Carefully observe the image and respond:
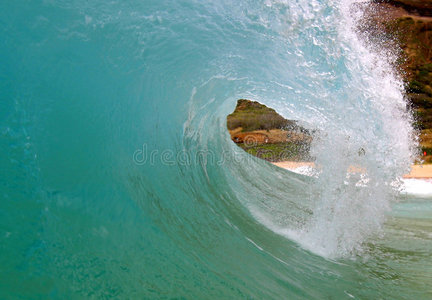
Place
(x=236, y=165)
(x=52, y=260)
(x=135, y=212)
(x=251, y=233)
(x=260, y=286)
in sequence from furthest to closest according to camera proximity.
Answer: (x=236, y=165), (x=251, y=233), (x=135, y=212), (x=260, y=286), (x=52, y=260)

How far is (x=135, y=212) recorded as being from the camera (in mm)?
3822

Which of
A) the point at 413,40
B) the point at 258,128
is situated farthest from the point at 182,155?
the point at 413,40

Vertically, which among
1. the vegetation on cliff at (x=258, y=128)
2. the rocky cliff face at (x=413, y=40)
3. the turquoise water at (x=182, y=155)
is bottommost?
the turquoise water at (x=182, y=155)

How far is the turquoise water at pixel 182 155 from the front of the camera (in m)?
3.23

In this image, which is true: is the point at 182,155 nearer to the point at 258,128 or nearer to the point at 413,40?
the point at 258,128

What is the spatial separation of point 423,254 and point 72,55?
4.49m

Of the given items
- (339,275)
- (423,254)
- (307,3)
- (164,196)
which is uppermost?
(307,3)

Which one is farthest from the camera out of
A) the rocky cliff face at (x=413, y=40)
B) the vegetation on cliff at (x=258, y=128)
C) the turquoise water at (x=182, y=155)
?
the rocky cliff face at (x=413, y=40)

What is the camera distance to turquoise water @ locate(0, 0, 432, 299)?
3.23 metres

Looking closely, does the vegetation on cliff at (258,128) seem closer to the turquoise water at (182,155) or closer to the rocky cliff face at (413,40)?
the rocky cliff face at (413,40)

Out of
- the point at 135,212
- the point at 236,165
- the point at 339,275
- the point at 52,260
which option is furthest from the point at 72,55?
the point at 236,165

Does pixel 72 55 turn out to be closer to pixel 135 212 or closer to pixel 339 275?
pixel 135 212

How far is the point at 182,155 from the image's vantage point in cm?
545

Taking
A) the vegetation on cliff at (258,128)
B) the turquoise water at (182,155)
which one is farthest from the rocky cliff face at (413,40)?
the turquoise water at (182,155)
